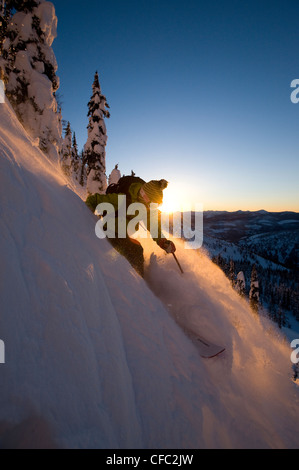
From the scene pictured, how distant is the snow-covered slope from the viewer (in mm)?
1278

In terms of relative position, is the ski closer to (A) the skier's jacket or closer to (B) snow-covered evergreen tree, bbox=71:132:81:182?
(A) the skier's jacket

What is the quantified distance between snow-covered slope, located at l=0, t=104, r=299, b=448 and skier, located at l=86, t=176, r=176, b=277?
23.4 inches

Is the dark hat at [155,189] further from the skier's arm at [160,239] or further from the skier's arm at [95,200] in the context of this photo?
the skier's arm at [95,200]

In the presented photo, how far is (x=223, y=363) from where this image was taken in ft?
10.3

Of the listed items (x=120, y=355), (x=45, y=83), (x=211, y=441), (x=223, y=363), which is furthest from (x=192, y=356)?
(x=45, y=83)

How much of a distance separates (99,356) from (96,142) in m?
17.3

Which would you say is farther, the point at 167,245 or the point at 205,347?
the point at 167,245

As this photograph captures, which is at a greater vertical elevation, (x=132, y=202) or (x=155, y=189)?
(x=155, y=189)

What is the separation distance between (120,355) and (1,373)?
113 cm

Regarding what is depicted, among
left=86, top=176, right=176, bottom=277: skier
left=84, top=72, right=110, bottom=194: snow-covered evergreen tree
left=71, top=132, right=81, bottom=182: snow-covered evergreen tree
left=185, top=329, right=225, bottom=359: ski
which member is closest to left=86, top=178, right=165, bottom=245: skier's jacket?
left=86, top=176, right=176, bottom=277: skier

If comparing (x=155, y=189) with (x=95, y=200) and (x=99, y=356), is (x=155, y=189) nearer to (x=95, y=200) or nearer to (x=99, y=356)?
(x=95, y=200)

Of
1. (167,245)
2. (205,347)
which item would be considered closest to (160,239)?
(167,245)

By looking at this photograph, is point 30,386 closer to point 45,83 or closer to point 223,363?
point 223,363

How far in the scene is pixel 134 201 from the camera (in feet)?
14.7
